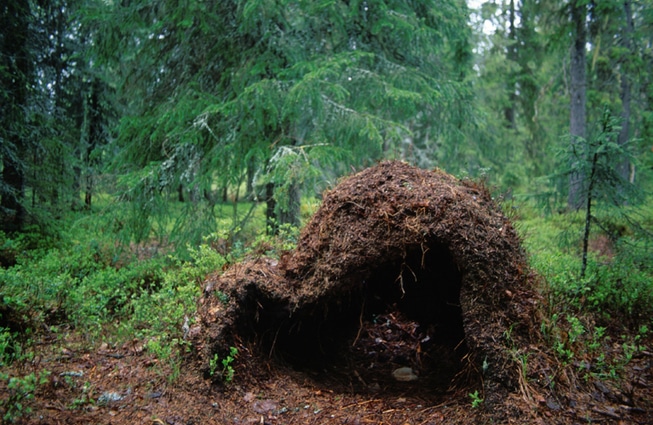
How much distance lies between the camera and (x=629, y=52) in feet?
43.9

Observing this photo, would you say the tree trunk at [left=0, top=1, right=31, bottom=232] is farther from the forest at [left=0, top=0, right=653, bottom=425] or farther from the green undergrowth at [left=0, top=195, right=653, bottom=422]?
the green undergrowth at [left=0, top=195, right=653, bottom=422]

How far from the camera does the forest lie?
3988 mm

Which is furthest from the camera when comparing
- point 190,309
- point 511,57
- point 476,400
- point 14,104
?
point 511,57

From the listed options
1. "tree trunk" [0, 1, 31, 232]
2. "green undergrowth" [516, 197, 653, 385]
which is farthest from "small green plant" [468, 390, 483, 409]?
"tree trunk" [0, 1, 31, 232]

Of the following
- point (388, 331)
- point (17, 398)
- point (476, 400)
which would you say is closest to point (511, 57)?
point (388, 331)

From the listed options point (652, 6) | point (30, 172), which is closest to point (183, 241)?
point (30, 172)

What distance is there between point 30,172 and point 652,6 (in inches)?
519

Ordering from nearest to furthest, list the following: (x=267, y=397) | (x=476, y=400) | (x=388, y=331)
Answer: (x=476, y=400)
(x=267, y=397)
(x=388, y=331)

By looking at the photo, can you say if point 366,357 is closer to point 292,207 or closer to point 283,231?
point 283,231

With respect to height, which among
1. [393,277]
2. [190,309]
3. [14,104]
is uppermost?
[14,104]

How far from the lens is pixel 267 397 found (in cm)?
419

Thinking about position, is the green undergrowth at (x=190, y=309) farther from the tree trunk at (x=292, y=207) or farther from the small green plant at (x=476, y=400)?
the tree trunk at (x=292, y=207)

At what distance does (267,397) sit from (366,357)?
151cm

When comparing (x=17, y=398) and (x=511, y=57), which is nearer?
(x=17, y=398)
